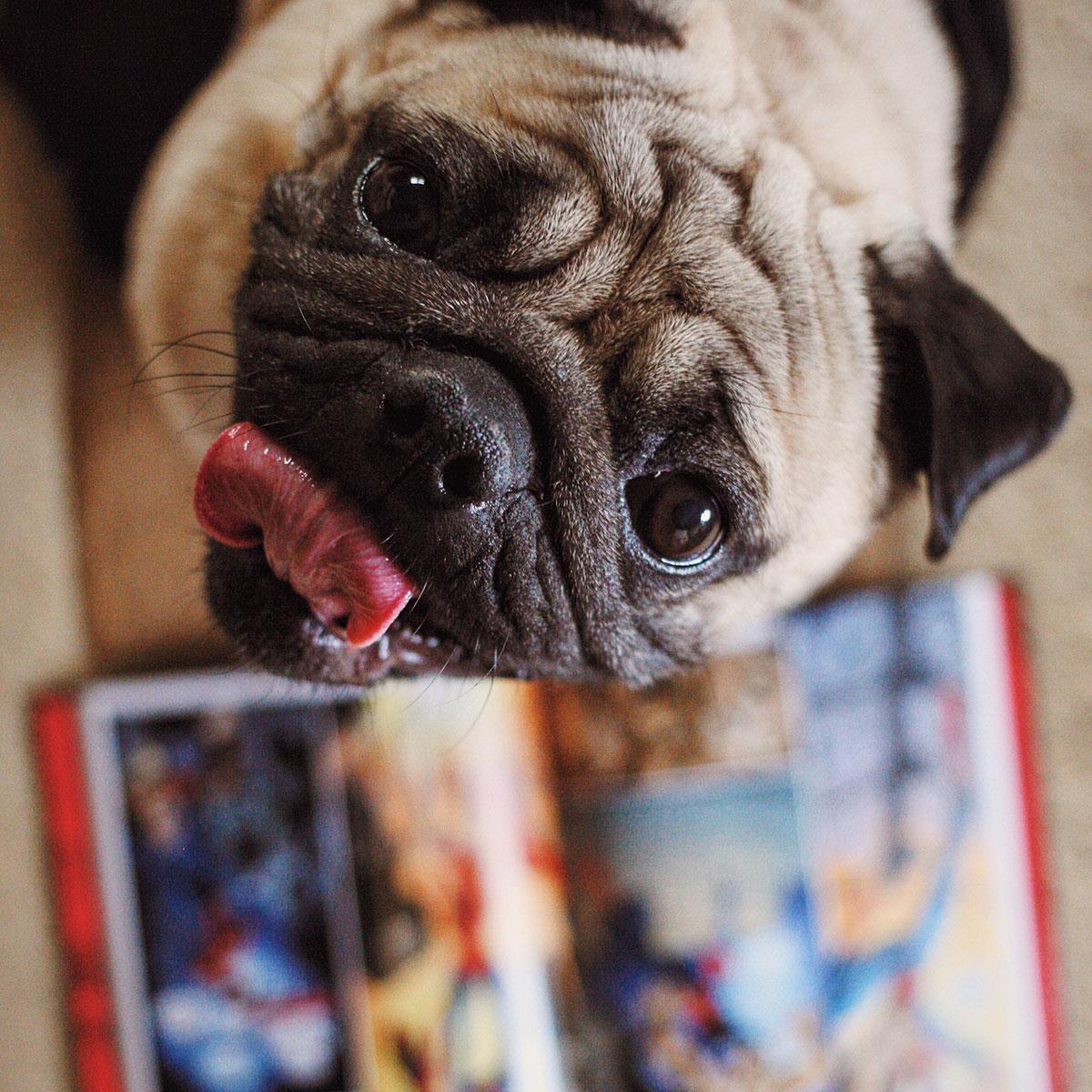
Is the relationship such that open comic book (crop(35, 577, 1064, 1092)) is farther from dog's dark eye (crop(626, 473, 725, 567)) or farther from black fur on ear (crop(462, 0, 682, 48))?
black fur on ear (crop(462, 0, 682, 48))

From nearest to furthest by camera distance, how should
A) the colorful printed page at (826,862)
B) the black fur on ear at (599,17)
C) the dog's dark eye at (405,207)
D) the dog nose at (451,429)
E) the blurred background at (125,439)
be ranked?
the dog nose at (451,429), the dog's dark eye at (405,207), the black fur on ear at (599,17), the blurred background at (125,439), the colorful printed page at (826,862)

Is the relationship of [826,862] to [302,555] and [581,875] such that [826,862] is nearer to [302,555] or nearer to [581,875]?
[581,875]

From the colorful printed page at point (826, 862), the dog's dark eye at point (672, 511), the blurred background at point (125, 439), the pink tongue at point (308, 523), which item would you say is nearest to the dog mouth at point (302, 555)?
the pink tongue at point (308, 523)

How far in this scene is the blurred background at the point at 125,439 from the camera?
1489mm

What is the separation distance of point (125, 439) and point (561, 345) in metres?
1.01

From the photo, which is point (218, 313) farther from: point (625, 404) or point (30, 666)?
point (30, 666)

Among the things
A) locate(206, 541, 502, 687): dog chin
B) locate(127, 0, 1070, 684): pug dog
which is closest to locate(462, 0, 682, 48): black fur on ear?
locate(127, 0, 1070, 684): pug dog

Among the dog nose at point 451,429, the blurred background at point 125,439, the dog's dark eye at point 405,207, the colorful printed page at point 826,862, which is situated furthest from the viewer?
the colorful printed page at point 826,862

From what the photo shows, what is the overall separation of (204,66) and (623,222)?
849mm

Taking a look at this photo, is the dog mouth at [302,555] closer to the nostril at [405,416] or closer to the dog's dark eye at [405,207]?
the nostril at [405,416]

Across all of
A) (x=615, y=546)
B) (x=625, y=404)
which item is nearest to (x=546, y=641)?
(x=615, y=546)

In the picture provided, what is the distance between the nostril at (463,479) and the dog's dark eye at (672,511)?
0.16 meters

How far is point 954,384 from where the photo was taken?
1028mm

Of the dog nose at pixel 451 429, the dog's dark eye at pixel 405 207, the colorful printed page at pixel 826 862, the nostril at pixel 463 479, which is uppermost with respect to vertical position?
the dog's dark eye at pixel 405 207
